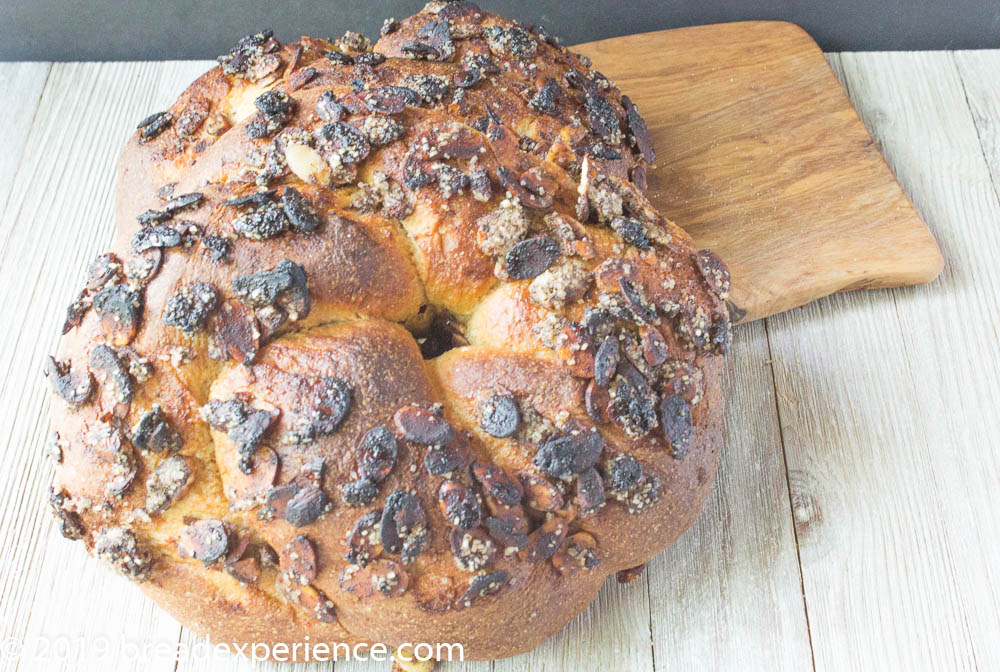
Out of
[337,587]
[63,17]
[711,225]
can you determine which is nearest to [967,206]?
[711,225]

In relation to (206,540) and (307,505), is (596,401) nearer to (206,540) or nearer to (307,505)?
(307,505)

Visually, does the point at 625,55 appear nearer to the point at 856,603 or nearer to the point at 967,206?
the point at 967,206

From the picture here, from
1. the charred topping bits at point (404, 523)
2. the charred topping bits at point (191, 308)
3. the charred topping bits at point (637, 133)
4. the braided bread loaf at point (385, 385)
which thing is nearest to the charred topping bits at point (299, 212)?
the braided bread loaf at point (385, 385)

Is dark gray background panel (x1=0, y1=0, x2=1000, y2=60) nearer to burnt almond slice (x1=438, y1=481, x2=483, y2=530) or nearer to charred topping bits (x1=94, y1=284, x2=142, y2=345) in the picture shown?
charred topping bits (x1=94, y1=284, x2=142, y2=345)

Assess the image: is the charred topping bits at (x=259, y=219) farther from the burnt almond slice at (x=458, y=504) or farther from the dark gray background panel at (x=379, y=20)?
the dark gray background panel at (x=379, y=20)

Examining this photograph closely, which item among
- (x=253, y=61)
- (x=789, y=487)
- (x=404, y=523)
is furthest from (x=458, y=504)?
(x=253, y=61)

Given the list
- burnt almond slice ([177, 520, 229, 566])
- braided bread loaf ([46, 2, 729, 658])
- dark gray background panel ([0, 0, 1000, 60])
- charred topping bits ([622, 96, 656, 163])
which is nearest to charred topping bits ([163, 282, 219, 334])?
braided bread loaf ([46, 2, 729, 658])
